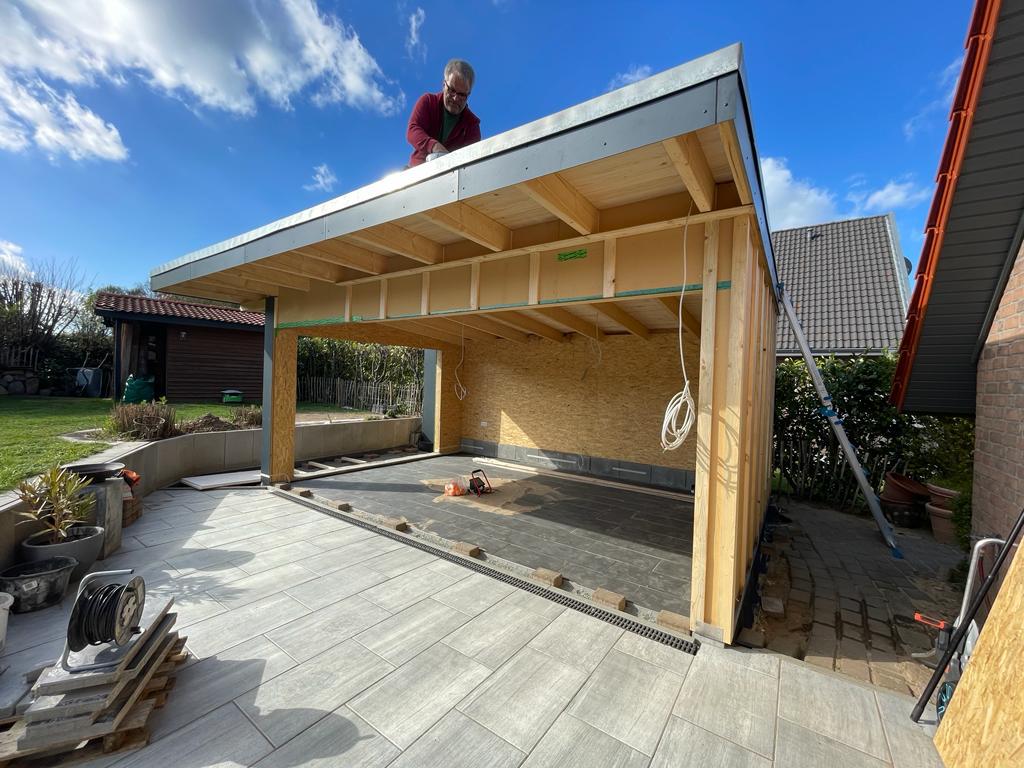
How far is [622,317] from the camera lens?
5621 mm

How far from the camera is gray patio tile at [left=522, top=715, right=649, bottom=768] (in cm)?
173

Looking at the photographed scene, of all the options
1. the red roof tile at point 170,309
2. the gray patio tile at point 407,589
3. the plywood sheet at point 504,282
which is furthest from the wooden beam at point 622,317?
the red roof tile at point 170,309

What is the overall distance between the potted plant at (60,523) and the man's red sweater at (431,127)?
413 cm

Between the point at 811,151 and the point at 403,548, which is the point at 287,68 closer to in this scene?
the point at 403,548

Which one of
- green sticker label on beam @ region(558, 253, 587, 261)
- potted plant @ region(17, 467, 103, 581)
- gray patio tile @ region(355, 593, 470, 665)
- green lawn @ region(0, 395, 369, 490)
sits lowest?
gray patio tile @ region(355, 593, 470, 665)

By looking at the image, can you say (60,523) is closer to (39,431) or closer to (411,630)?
(411,630)

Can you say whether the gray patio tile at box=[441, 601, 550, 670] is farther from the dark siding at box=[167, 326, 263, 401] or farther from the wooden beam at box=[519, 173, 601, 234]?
the dark siding at box=[167, 326, 263, 401]

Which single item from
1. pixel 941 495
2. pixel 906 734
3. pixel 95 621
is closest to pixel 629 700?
pixel 906 734

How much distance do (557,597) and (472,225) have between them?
3097 millimetres

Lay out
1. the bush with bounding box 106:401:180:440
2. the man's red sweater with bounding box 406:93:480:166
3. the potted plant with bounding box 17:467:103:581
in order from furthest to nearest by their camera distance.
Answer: the bush with bounding box 106:401:180:440 → the man's red sweater with bounding box 406:93:480:166 → the potted plant with bounding box 17:467:103:581

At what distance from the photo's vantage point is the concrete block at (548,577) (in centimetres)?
338

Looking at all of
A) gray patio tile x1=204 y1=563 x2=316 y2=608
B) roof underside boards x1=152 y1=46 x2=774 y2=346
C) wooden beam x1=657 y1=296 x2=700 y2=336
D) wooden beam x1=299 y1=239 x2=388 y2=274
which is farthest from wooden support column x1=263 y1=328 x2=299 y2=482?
wooden beam x1=657 y1=296 x2=700 y2=336

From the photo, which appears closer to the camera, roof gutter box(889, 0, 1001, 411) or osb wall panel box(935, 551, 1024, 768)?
osb wall panel box(935, 551, 1024, 768)

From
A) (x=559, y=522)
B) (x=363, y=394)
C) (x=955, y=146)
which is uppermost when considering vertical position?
(x=955, y=146)
